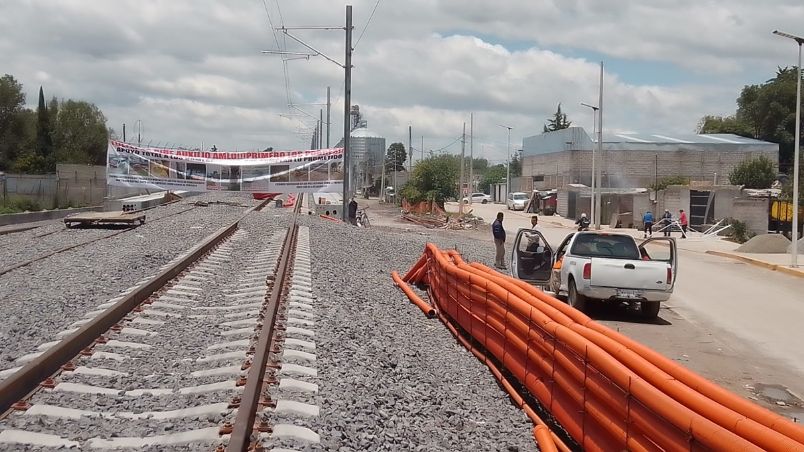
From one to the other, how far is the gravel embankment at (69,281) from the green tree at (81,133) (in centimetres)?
7392

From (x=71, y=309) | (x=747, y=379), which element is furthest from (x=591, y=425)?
(x=71, y=309)

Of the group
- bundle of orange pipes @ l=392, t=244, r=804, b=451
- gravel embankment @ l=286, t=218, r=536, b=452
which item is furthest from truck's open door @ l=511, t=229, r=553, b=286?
bundle of orange pipes @ l=392, t=244, r=804, b=451

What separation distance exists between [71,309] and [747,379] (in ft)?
28.5

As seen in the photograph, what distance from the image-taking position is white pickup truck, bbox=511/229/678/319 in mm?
15133

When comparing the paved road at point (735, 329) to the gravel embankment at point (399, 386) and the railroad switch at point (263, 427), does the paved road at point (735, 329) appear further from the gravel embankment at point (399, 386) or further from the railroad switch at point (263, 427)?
the railroad switch at point (263, 427)

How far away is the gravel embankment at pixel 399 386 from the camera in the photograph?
20.4 ft

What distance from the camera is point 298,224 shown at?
31422 mm

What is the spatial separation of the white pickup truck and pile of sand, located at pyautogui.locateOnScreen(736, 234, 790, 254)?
2064cm

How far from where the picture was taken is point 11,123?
3327 inches

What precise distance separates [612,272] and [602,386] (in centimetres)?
935

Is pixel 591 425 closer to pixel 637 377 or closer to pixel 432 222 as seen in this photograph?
pixel 637 377

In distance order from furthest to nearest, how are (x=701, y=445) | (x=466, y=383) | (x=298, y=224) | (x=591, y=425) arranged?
(x=298, y=224), (x=466, y=383), (x=591, y=425), (x=701, y=445)

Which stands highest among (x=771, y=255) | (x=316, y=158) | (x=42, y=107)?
(x=42, y=107)

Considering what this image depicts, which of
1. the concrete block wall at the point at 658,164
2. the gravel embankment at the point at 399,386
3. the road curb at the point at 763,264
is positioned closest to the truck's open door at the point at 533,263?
the gravel embankment at the point at 399,386
